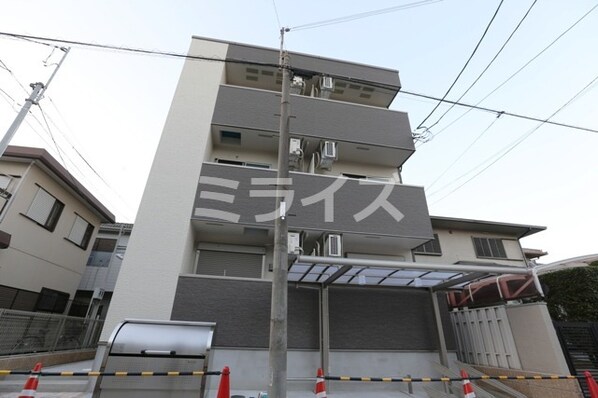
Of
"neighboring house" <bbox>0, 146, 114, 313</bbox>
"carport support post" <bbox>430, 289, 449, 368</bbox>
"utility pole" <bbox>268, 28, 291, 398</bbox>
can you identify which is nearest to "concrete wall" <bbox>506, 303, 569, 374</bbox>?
"carport support post" <bbox>430, 289, 449, 368</bbox>

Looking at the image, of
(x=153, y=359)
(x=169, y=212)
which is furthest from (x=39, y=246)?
(x=153, y=359)

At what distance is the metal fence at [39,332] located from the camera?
248 inches

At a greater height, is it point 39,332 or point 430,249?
point 430,249

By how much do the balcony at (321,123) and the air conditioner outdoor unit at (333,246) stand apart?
133 inches

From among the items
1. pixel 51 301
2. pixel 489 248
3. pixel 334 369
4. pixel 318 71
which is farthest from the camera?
pixel 489 248

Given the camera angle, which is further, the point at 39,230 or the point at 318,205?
the point at 39,230

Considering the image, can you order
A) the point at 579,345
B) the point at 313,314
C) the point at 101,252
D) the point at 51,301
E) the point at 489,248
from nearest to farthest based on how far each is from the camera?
the point at 579,345 < the point at 313,314 < the point at 51,301 < the point at 489,248 < the point at 101,252

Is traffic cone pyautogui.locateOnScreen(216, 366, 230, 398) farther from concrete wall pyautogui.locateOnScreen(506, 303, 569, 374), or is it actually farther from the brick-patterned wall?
concrete wall pyautogui.locateOnScreen(506, 303, 569, 374)

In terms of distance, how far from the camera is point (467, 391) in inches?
169

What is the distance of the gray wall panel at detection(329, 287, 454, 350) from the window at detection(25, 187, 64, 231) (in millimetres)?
9645

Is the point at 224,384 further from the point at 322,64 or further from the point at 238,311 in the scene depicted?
the point at 322,64

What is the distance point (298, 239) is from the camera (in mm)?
7480

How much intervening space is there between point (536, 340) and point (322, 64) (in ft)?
34.0

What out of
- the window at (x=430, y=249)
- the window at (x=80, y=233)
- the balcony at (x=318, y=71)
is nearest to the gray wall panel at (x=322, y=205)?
the window at (x=430, y=249)
